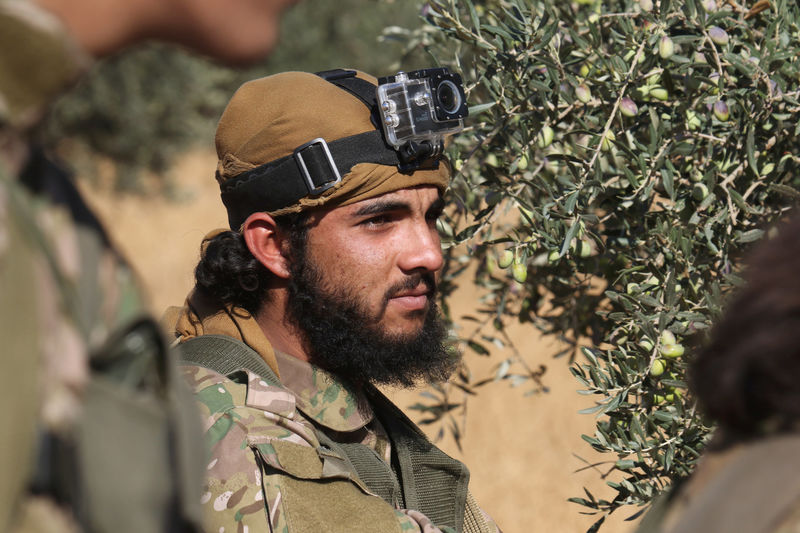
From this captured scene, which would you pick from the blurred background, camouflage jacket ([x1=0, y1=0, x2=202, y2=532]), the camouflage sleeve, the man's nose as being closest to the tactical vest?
camouflage jacket ([x1=0, y1=0, x2=202, y2=532])

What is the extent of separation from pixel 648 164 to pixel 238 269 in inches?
46.0

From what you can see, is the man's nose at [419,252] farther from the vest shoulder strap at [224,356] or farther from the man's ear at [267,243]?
the vest shoulder strap at [224,356]

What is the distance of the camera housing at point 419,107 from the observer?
8.59 ft

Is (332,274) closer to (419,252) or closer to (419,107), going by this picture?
(419,252)

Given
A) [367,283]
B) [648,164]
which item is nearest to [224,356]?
[367,283]

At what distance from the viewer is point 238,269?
9.01ft

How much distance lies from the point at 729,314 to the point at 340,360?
1689 millimetres

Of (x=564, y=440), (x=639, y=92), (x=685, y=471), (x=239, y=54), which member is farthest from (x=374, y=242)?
(x=564, y=440)

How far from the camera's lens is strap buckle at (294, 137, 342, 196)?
2596 mm

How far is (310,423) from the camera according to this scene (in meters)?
2.49

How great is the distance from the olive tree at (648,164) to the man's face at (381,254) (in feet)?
0.56

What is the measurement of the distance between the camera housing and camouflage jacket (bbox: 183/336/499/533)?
2.51 ft

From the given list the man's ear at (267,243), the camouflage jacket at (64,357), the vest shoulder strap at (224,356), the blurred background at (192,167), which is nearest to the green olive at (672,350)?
the vest shoulder strap at (224,356)

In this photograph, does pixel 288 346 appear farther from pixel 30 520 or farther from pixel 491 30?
pixel 30 520
